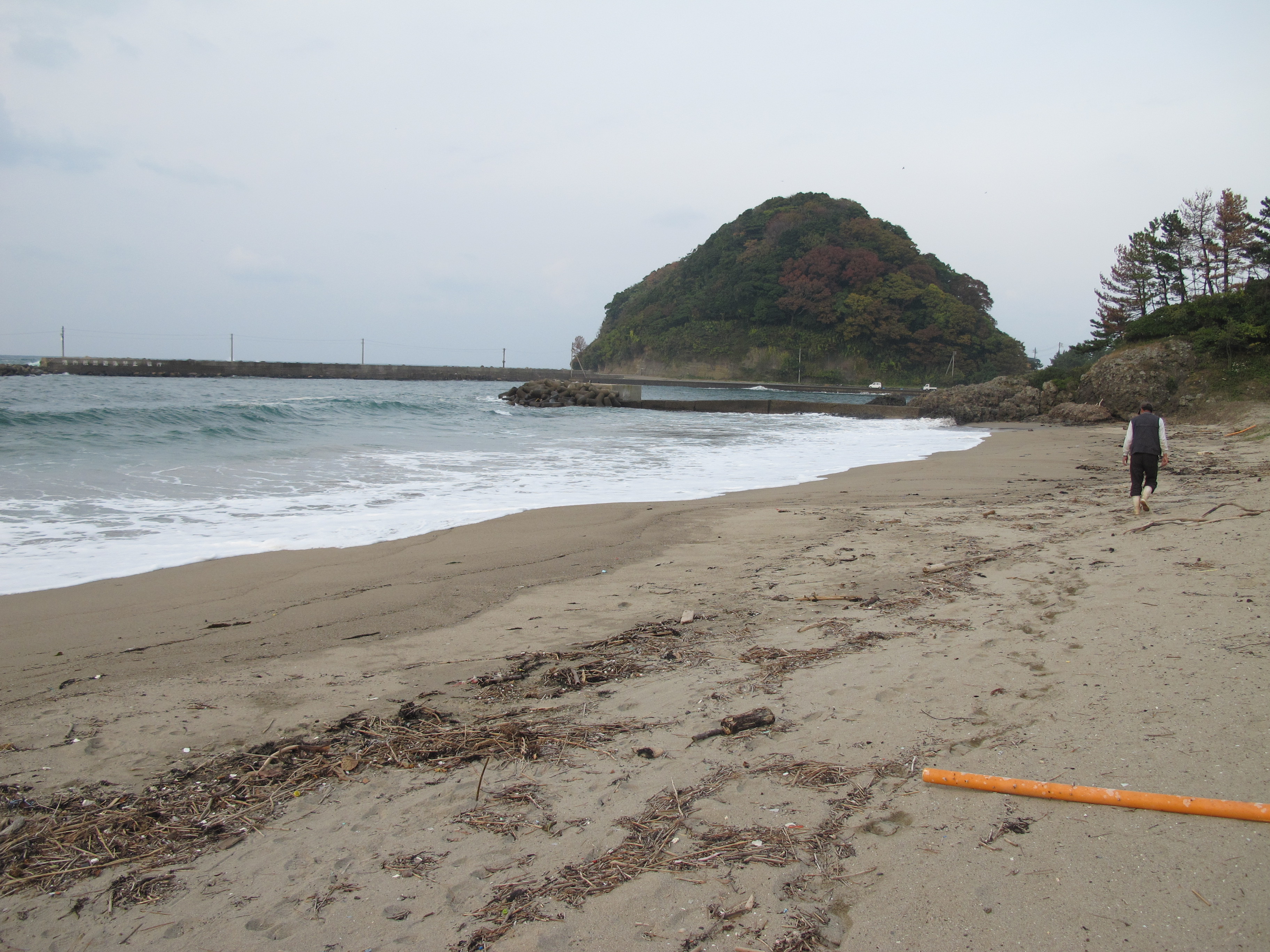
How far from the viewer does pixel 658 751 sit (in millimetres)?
2420

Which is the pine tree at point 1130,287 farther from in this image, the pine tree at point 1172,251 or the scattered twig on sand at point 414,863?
the scattered twig on sand at point 414,863

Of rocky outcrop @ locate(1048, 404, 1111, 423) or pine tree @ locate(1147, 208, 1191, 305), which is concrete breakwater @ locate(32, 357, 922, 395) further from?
rocky outcrop @ locate(1048, 404, 1111, 423)

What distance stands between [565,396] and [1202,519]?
3081cm

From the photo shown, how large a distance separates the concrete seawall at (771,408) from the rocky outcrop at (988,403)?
1.21 metres

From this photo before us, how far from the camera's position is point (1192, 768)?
202 cm

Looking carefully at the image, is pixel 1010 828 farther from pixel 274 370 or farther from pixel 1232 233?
pixel 274 370

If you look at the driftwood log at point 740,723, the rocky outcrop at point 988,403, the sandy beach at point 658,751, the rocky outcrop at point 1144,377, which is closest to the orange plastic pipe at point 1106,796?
the sandy beach at point 658,751

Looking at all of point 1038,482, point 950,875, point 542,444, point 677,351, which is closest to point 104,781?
point 950,875

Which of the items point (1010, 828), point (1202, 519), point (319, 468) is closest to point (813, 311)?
point (319, 468)

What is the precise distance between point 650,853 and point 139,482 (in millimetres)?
9575

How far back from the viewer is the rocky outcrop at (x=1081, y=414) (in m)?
21.7

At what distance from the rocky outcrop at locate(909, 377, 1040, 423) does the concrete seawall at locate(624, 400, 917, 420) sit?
1210mm

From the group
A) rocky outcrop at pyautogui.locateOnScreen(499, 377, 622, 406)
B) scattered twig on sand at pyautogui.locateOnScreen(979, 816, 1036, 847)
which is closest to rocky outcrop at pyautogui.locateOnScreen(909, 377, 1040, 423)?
rocky outcrop at pyautogui.locateOnScreen(499, 377, 622, 406)

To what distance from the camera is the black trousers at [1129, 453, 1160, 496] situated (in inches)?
261
